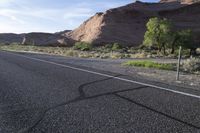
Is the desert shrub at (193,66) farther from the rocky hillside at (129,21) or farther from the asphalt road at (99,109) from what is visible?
the rocky hillside at (129,21)

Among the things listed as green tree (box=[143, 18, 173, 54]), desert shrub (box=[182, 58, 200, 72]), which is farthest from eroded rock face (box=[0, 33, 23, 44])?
desert shrub (box=[182, 58, 200, 72])

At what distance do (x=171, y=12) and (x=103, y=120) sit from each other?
132 meters

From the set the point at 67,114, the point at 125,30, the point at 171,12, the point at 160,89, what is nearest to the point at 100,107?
the point at 67,114

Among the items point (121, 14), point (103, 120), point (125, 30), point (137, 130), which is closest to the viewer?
point (137, 130)

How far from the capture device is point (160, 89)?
969 cm

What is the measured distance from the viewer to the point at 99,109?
23.2 ft

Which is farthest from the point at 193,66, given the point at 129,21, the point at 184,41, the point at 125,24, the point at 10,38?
the point at 10,38

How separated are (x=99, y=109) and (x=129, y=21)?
115 m

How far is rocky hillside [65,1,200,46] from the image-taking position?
106500 mm

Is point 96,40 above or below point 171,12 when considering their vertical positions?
below

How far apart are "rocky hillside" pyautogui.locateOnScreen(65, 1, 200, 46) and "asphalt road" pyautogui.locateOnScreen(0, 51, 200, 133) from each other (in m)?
91.0

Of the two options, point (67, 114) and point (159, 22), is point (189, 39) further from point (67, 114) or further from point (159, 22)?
point (67, 114)

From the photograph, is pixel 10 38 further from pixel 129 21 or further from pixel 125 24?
pixel 125 24

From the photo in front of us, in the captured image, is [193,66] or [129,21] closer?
[193,66]
